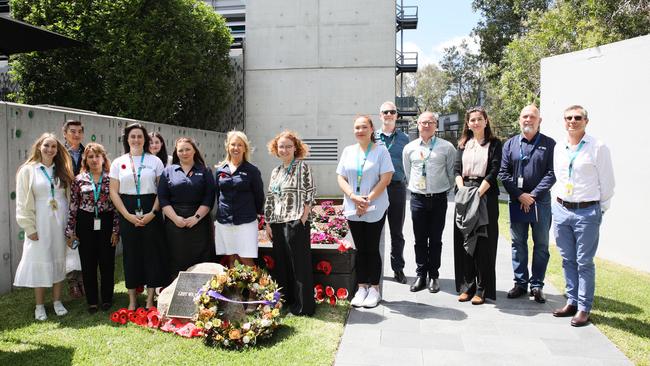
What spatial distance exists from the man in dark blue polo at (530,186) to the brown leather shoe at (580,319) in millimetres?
613

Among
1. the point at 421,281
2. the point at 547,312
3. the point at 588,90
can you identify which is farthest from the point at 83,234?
the point at 588,90

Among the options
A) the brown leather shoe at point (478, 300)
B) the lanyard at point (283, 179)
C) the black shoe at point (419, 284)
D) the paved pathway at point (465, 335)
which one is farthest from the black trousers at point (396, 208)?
the lanyard at point (283, 179)

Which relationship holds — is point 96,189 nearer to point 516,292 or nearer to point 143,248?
point 143,248

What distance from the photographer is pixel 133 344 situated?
12.6 ft

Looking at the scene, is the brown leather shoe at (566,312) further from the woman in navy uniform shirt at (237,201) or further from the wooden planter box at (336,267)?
the woman in navy uniform shirt at (237,201)

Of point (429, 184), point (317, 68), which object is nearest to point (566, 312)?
point (429, 184)

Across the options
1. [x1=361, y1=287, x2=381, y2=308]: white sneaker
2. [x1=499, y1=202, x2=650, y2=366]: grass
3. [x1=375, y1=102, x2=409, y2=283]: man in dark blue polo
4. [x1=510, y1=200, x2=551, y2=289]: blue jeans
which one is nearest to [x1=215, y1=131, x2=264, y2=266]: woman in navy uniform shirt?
[x1=361, y1=287, x2=381, y2=308]: white sneaker

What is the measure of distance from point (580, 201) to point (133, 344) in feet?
13.2

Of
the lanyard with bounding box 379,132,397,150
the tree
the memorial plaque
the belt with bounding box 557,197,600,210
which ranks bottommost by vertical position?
the memorial plaque

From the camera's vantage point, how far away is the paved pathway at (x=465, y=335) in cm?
356

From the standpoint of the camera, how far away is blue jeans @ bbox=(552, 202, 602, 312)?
13.8ft

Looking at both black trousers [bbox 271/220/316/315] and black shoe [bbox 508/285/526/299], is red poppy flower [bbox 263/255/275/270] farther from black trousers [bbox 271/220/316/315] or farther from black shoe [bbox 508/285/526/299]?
black shoe [bbox 508/285/526/299]

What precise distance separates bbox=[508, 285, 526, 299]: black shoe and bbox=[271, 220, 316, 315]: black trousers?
214 cm

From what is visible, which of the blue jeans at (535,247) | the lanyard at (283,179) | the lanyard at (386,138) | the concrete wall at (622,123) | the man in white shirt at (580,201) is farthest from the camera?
the concrete wall at (622,123)
